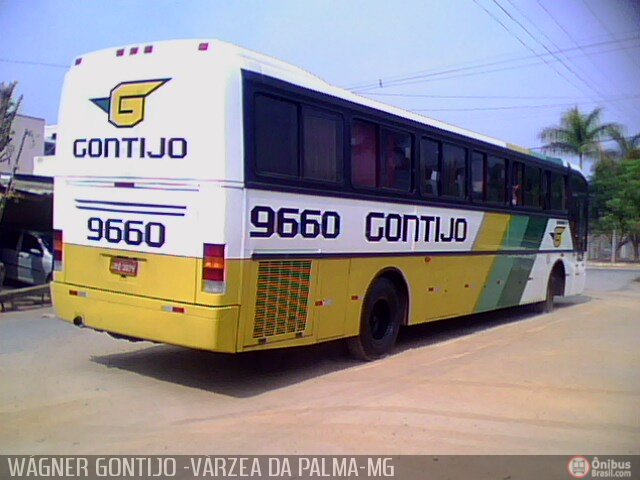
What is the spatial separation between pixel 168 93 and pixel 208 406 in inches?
121

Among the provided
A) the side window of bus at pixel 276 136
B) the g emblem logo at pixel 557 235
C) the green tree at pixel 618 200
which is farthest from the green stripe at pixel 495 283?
the green tree at pixel 618 200

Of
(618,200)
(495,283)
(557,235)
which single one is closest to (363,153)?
(495,283)

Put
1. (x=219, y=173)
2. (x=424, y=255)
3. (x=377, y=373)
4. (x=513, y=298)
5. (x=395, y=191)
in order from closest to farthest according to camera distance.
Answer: (x=219, y=173) → (x=377, y=373) → (x=395, y=191) → (x=424, y=255) → (x=513, y=298)

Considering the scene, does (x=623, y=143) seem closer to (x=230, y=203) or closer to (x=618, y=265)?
(x=618, y=265)

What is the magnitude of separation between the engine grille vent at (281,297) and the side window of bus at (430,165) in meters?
2.90

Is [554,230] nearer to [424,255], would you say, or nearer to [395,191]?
[424,255]

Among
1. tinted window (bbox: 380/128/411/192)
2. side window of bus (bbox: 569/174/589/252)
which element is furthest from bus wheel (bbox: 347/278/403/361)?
side window of bus (bbox: 569/174/589/252)

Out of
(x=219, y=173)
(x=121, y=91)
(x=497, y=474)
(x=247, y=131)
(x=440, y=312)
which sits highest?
(x=121, y=91)

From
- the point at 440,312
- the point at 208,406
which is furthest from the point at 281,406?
the point at 440,312

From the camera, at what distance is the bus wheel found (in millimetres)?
8430

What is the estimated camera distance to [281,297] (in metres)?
6.96

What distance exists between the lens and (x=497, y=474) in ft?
16.3

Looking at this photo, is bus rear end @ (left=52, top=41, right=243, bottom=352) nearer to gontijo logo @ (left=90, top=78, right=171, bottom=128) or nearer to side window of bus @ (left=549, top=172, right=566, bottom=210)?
gontijo logo @ (left=90, top=78, right=171, bottom=128)

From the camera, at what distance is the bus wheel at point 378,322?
27.7 feet
